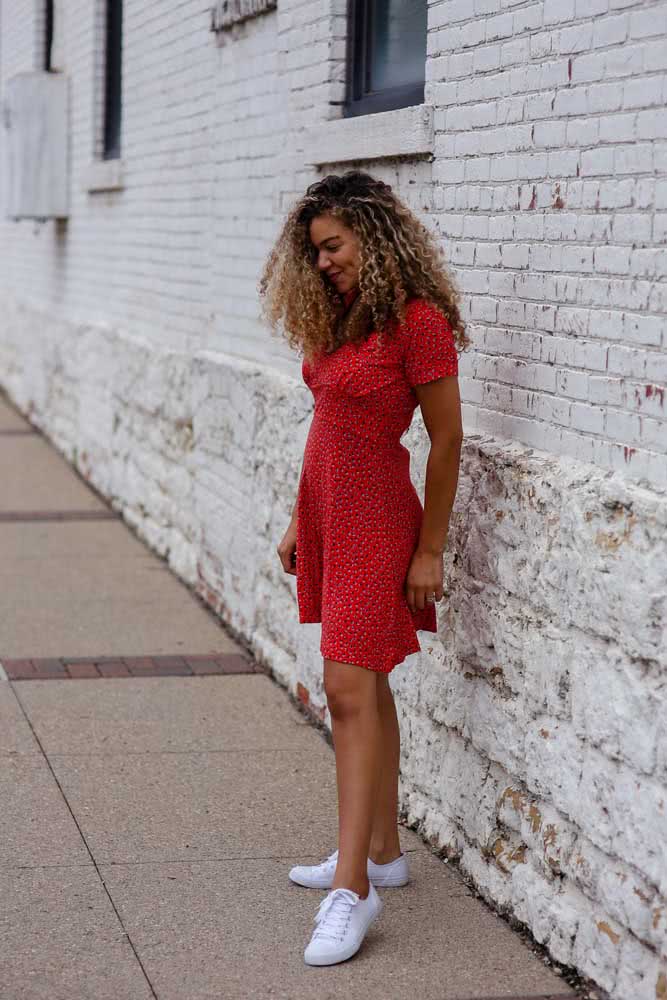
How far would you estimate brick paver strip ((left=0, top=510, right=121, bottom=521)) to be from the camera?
9234 mm

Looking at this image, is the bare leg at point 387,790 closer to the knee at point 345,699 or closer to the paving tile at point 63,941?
the knee at point 345,699

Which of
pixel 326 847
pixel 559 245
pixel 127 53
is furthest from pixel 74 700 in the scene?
pixel 127 53

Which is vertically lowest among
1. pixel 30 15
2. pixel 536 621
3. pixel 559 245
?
pixel 536 621

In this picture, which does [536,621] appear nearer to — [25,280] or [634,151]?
[634,151]

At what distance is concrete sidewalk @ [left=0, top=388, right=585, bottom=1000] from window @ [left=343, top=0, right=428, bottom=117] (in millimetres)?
2195

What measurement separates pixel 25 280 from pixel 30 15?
89.5 inches

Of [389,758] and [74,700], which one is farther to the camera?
[74,700]

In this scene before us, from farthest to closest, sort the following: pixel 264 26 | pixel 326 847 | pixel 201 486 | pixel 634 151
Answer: pixel 201 486, pixel 264 26, pixel 326 847, pixel 634 151

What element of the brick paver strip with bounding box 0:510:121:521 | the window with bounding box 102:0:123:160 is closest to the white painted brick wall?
the brick paver strip with bounding box 0:510:121:521

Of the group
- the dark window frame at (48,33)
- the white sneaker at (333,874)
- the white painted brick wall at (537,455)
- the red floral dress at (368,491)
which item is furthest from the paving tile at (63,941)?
the dark window frame at (48,33)

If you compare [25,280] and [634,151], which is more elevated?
[634,151]

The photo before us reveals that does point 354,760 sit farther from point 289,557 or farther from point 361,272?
point 361,272

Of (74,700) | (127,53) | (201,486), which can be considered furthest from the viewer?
(127,53)

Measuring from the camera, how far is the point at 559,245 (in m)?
3.67
